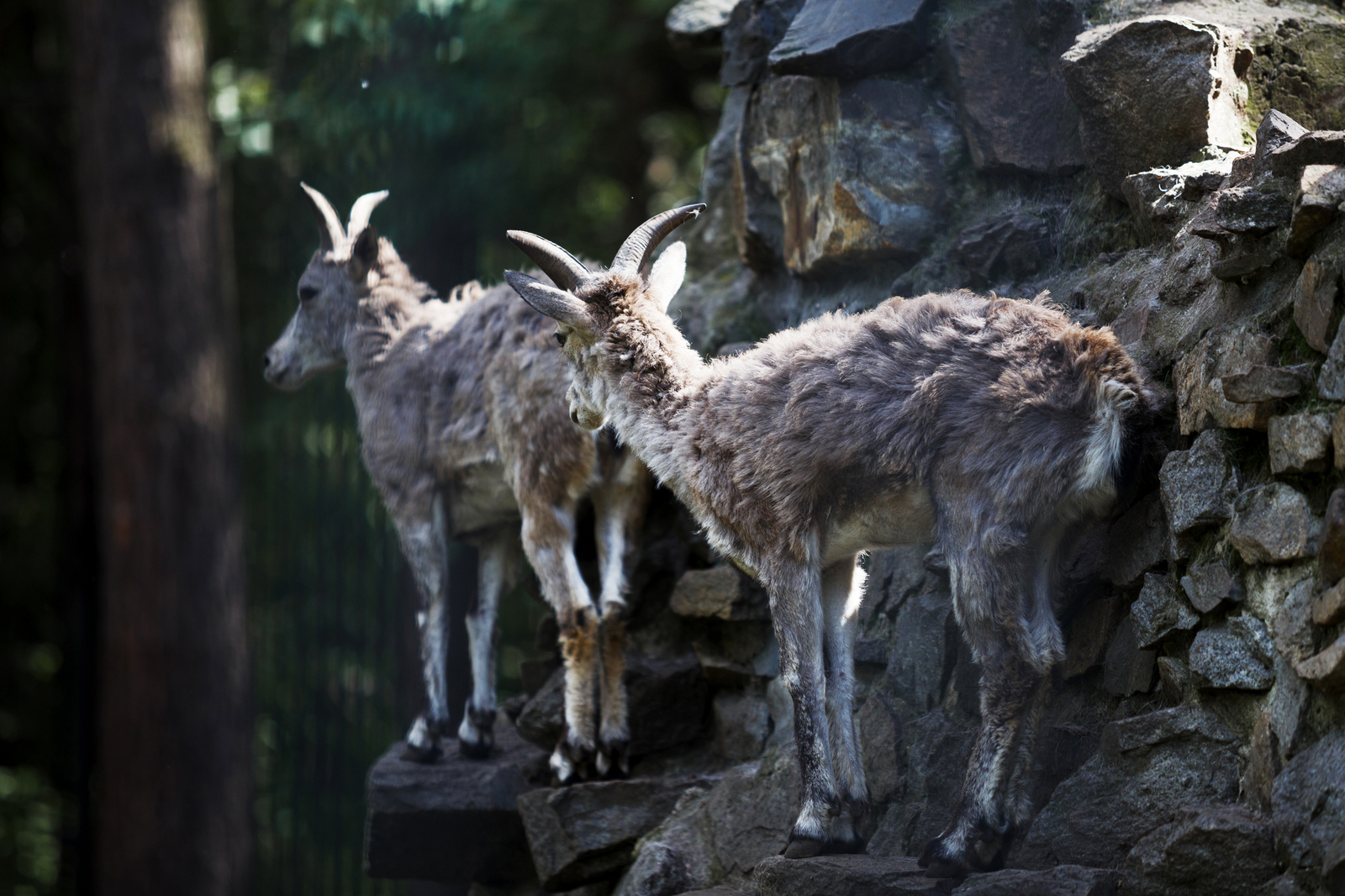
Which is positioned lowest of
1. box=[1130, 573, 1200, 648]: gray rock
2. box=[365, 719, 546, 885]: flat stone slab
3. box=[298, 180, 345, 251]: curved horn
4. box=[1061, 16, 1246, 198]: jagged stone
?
box=[365, 719, 546, 885]: flat stone slab

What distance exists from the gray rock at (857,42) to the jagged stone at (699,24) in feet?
5.46

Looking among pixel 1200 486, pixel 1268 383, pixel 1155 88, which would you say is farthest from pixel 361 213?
pixel 1268 383

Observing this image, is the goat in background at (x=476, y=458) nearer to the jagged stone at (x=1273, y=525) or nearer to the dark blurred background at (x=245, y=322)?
the dark blurred background at (x=245, y=322)

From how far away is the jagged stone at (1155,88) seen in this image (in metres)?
4.71

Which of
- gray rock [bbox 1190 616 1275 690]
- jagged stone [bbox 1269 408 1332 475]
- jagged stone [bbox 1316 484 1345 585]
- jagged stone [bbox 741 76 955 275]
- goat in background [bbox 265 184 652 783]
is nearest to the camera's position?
jagged stone [bbox 1316 484 1345 585]

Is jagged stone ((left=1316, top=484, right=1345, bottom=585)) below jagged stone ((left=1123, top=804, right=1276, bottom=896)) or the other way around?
the other way around

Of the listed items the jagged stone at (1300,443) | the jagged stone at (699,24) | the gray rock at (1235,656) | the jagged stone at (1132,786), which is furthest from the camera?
the jagged stone at (699,24)

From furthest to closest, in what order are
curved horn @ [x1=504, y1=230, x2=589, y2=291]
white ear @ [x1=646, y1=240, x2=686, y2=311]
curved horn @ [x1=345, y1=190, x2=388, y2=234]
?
curved horn @ [x1=345, y1=190, x2=388, y2=234], white ear @ [x1=646, y1=240, x2=686, y2=311], curved horn @ [x1=504, y1=230, x2=589, y2=291]

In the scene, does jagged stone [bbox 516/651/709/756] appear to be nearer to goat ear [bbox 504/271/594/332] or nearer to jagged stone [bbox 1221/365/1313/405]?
goat ear [bbox 504/271/594/332]

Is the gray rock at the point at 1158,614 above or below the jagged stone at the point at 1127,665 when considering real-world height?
above

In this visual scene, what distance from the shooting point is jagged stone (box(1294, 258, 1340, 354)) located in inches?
134

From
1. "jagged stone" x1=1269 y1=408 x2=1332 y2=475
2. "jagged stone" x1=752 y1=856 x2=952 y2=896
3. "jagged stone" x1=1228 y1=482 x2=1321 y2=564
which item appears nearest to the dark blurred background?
"jagged stone" x1=752 y1=856 x2=952 y2=896

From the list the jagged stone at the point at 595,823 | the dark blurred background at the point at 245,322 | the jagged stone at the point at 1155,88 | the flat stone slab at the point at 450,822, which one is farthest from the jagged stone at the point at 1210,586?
the dark blurred background at the point at 245,322

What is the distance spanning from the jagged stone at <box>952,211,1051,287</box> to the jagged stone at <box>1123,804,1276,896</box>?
Answer: 2.67 meters
